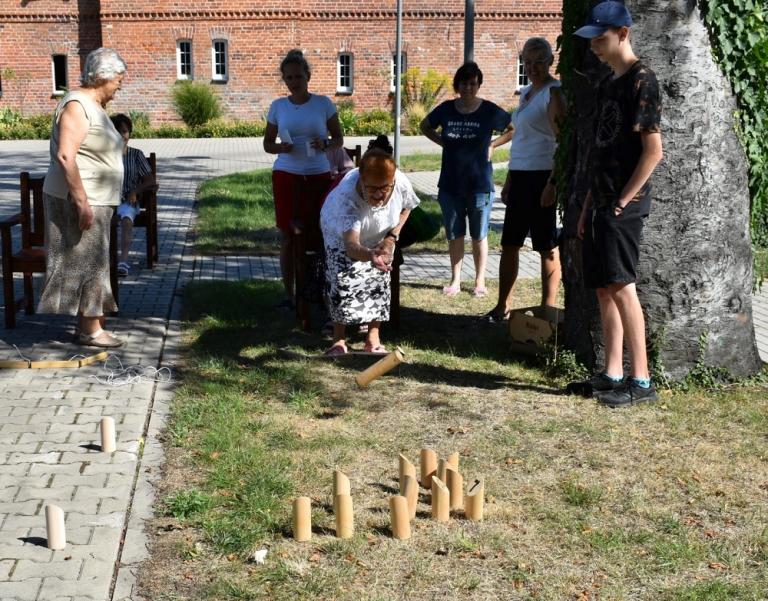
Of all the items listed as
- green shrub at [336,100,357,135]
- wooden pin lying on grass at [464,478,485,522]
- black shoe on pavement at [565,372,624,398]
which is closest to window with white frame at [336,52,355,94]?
green shrub at [336,100,357,135]

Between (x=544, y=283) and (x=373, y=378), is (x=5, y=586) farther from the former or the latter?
(x=544, y=283)

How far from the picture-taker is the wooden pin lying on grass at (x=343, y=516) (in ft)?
14.1

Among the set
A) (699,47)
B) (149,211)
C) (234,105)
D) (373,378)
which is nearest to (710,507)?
(373,378)

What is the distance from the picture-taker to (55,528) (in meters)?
4.14

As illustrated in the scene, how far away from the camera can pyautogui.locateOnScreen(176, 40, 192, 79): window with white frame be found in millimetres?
34500

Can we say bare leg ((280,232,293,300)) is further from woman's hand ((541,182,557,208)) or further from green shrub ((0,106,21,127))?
green shrub ((0,106,21,127))

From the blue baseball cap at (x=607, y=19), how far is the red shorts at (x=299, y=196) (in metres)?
2.94

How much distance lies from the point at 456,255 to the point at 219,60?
1081 inches

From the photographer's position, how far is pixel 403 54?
3544cm

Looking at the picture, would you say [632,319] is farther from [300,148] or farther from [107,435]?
[300,148]

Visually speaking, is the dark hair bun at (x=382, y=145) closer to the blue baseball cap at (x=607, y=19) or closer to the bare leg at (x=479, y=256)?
the blue baseball cap at (x=607, y=19)

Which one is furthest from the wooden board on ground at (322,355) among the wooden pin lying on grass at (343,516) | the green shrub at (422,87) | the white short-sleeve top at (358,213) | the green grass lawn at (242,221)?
the green shrub at (422,87)

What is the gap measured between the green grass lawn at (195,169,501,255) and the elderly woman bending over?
4.27 meters

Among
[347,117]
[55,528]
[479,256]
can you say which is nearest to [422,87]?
[347,117]
